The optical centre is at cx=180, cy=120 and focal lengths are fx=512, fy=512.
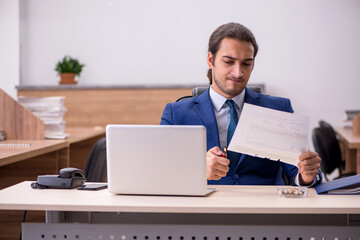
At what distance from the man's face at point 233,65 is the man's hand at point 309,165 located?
1.68 feet

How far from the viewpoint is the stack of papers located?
3.43m

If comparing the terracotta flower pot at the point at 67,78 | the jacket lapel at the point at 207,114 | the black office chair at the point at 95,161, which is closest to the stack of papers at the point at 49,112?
the black office chair at the point at 95,161

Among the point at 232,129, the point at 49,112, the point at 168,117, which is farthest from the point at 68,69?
the point at 232,129

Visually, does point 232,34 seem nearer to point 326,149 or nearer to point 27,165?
point 27,165

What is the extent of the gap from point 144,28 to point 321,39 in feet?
6.85

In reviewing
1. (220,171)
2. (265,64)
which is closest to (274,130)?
(220,171)

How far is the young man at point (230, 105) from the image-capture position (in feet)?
7.00

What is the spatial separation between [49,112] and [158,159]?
6.65 ft

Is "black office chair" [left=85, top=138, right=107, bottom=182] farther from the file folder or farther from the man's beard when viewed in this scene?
the file folder

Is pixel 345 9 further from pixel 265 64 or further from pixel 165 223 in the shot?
A: pixel 165 223

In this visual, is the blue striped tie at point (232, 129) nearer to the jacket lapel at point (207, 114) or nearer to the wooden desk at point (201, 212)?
the jacket lapel at point (207, 114)

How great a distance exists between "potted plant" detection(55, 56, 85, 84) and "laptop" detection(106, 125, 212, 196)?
13.7ft

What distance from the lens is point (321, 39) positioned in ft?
19.6

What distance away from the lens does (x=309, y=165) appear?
5.82 ft
